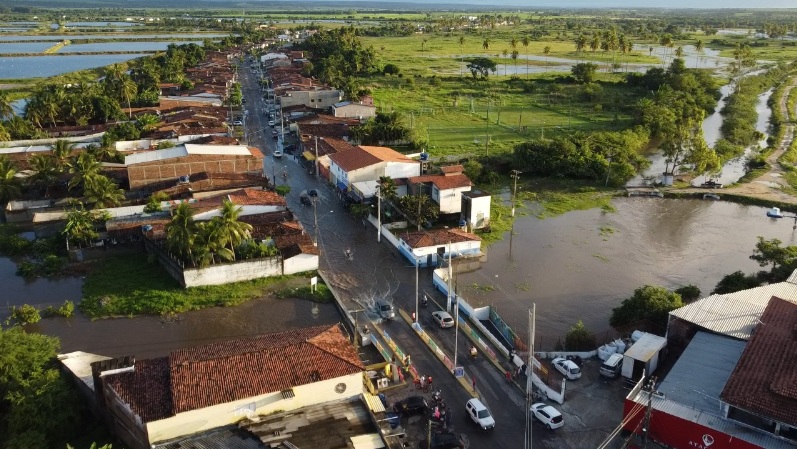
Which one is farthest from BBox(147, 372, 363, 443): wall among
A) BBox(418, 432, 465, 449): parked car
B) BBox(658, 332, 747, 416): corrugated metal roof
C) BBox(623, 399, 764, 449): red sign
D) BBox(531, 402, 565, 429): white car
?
BBox(658, 332, 747, 416): corrugated metal roof

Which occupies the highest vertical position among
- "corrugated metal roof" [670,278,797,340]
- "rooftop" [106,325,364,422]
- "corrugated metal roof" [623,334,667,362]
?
"rooftop" [106,325,364,422]

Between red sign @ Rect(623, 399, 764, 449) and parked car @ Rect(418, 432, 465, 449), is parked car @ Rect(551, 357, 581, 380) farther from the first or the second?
parked car @ Rect(418, 432, 465, 449)

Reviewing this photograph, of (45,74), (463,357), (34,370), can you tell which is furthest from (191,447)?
(45,74)

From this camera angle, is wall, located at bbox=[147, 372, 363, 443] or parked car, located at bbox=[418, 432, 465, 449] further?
parked car, located at bbox=[418, 432, 465, 449]

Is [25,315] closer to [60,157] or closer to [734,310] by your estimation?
[60,157]

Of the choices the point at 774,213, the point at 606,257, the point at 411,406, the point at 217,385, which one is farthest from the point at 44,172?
the point at 774,213

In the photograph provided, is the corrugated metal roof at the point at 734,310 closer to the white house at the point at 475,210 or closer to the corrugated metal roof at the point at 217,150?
the white house at the point at 475,210
